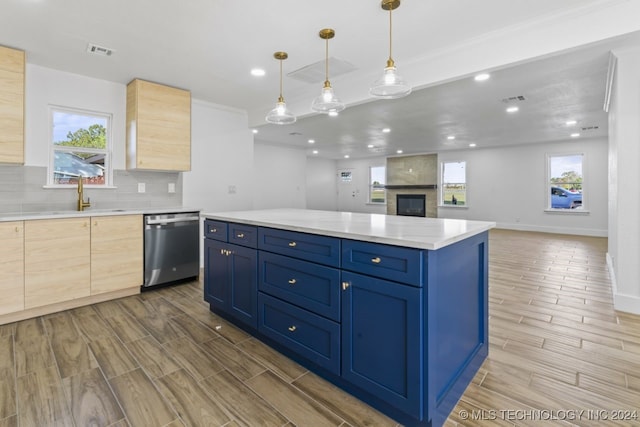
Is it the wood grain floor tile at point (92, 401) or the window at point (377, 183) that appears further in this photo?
the window at point (377, 183)

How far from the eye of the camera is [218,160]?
16.4 ft

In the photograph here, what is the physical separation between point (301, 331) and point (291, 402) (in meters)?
0.41

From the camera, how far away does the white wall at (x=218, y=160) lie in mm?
4703

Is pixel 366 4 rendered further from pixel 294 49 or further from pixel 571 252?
pixel 571 252

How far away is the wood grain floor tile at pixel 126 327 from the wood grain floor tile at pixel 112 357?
0.08 meters

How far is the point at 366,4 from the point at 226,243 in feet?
7.13

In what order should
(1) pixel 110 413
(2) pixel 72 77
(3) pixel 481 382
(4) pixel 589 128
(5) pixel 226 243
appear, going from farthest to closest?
1. (4) pixel 589 128
2. (2) pixel 72 77
3. (5) pixel 226 243
4. (3) pixel 481 382
5. (1) pixel 110 413

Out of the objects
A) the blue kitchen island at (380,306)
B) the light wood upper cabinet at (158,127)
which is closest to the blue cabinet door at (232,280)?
the blue kitchen island at (380,306)

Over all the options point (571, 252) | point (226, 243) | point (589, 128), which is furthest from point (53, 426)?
point (589, 128)

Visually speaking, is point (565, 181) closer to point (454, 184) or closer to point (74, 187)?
point (454, 184)

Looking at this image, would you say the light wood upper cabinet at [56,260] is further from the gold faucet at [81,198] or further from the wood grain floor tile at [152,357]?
the wood grain floor tile at [152,357]

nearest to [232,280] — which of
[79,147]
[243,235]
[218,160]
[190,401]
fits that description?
[243,235]

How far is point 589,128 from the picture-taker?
672 cm

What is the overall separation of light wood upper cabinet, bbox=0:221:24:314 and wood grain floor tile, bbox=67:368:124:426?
4.68 feet
